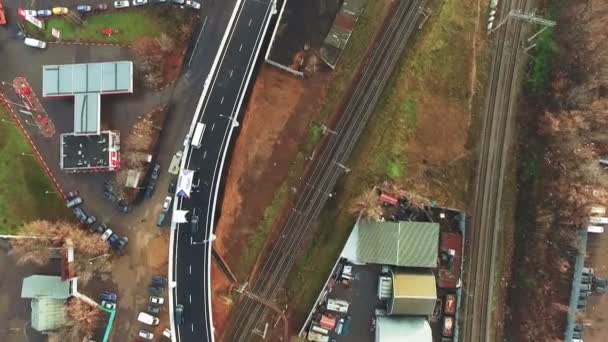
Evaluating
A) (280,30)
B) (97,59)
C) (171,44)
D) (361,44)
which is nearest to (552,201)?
(361,44)

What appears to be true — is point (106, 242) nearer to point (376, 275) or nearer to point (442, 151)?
point (376, 275)

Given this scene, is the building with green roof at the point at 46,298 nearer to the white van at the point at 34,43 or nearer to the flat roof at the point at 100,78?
the flat roof at the point at 100,78

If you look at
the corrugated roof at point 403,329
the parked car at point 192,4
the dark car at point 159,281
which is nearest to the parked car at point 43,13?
the parked car at point 192,4

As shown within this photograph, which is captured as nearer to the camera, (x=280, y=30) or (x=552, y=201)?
(x=552, y=201)

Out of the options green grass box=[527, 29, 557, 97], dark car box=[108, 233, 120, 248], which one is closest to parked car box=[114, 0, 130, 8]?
dark car box=[108, 233, 120, 248]

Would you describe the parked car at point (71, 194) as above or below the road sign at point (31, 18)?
below
